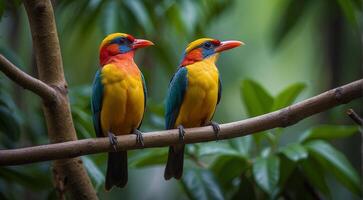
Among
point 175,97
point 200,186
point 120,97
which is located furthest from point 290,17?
point 120,97

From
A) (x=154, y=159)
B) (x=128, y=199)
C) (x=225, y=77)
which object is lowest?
(x=128, y=199)

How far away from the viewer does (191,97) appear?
430cm

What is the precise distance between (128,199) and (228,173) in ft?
6.06

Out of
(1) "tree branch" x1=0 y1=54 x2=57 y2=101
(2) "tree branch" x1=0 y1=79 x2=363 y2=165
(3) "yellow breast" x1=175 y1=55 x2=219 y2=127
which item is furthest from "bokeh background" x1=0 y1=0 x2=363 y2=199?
(2) "tree branch" x1=0 y1=79 x2=363 y2=165

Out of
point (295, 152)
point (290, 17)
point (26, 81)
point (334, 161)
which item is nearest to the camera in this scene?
point (26, 81)

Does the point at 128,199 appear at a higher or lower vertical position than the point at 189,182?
lower

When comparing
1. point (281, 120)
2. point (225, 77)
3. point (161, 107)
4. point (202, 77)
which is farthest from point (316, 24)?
point (281, 120)

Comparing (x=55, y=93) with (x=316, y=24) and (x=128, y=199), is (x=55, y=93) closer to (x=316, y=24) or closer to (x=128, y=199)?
(x=128, y=199)

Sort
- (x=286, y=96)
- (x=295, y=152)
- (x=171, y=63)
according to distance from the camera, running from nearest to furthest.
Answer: (x=295, y=152), (x=286, y=96), (x=171, y=63)

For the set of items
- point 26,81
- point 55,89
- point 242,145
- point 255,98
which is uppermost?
point 26,81

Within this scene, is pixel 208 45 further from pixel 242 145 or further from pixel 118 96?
pixel 242 145

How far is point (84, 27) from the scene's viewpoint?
5250 millimetres

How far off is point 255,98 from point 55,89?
5.98 feet

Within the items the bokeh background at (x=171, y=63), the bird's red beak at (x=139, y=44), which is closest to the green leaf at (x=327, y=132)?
the bokeh background at (x=171, y=63)
